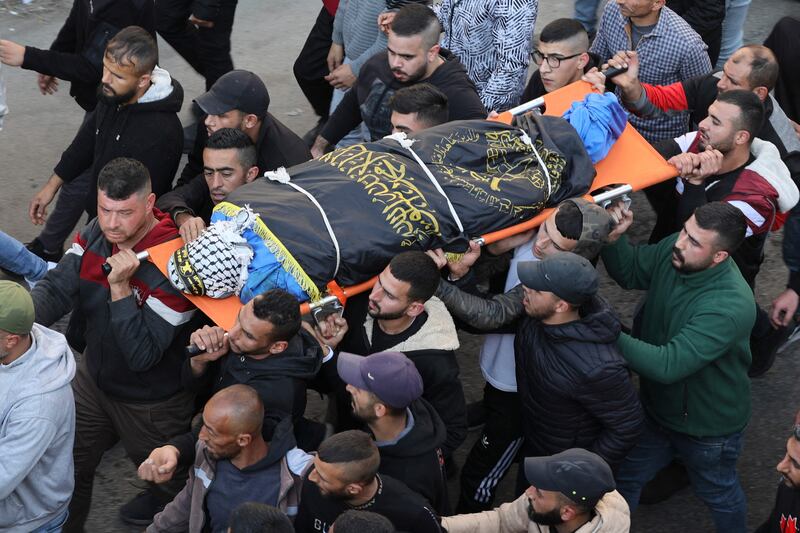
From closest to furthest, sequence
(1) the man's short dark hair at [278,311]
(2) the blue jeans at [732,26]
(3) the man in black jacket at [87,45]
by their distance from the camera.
Result: 1. (1) the man's short dark hair at [278,311]
2. (3) the man in black jacket at [87,45]
3. (2) the blue jeans at [732,26]

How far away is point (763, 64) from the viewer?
211 inches

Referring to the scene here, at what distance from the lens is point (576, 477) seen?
3.54 meters

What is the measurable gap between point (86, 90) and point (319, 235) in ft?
9.09

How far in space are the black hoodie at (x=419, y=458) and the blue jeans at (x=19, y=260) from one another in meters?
2.91

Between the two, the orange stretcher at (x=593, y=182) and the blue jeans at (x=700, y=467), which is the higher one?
the orange stretcher at (x=593, y=182)

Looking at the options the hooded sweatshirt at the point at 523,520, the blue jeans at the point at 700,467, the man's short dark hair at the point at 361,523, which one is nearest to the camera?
the man's short dark hair at the point at 361,523

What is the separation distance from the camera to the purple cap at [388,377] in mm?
3742

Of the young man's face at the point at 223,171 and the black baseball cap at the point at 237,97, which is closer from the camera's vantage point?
the young man's face at the point at 223,171

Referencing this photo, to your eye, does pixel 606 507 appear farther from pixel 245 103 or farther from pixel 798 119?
pixel 798 119

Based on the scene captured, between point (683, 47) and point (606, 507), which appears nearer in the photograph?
point (606, 507)

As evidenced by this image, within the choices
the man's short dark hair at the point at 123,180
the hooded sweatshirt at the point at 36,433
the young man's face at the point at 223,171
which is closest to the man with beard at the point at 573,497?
the hooded sweatshirt at the point at 36,433

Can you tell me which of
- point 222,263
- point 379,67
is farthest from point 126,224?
point 379,67

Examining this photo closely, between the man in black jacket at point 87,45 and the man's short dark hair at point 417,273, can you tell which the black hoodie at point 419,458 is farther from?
the man in black jacket at point 87,45

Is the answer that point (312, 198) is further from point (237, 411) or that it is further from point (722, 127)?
point (722, 127)
